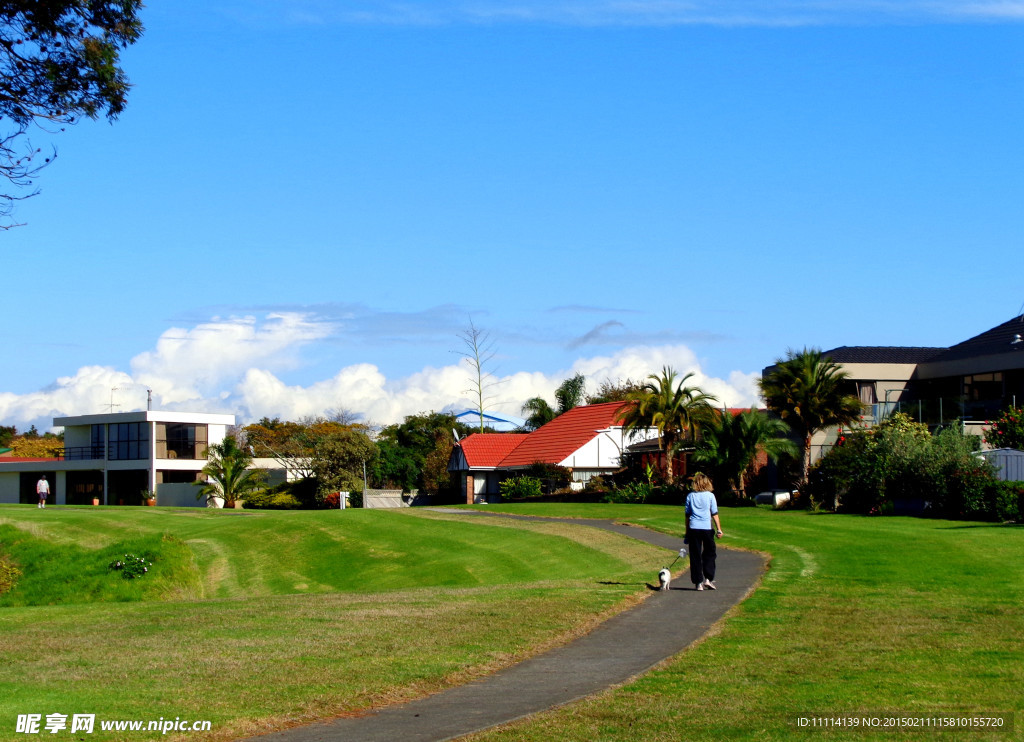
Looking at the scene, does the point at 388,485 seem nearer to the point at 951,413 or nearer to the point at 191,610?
the point at 951,413

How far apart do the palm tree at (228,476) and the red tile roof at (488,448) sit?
13.1 metres

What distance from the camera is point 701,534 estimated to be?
14.9 metres

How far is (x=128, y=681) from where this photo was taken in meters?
8.91

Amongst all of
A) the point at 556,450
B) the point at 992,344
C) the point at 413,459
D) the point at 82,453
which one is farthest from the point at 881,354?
the point at 82,453

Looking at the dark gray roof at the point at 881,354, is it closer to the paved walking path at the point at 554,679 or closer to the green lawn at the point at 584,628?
the green lawn at the point at 584,628

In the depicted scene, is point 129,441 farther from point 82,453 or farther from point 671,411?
point 671,411

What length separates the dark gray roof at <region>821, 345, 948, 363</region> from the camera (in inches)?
1865

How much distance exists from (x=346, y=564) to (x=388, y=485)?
122 feet

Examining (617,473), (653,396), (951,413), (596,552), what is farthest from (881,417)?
(596,552)

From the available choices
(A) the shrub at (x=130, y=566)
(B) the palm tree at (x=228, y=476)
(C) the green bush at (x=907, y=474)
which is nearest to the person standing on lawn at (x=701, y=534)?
(A) the shrub at (x=130, y=566)

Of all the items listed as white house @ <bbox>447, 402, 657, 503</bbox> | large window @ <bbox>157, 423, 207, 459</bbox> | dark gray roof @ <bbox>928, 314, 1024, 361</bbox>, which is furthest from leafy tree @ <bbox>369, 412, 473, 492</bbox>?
dark gray roof @ <bbox>928, 314, 1024, 361</bbox>

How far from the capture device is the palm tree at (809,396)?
3934 cm

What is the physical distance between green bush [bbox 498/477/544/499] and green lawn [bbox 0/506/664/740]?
85.6 ft

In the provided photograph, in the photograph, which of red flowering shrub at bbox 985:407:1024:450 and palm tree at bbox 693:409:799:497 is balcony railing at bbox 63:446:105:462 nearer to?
palm tree at bbox 693:409:799:497
